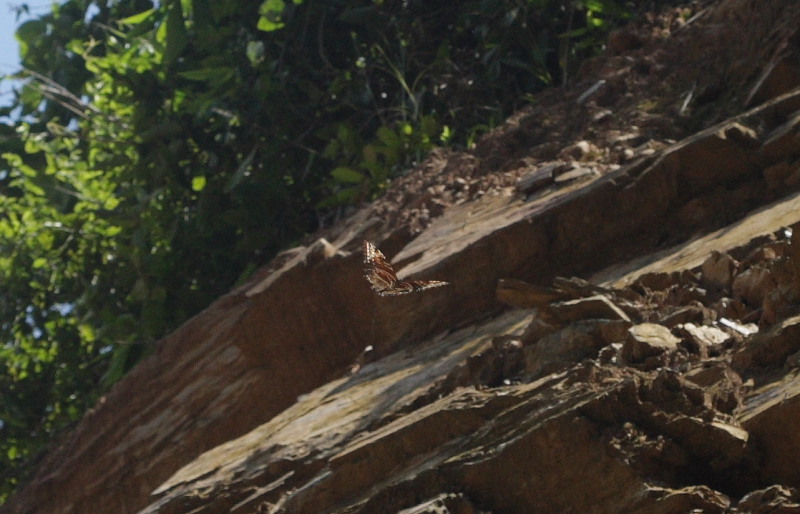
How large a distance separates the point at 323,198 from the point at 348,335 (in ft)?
8.55

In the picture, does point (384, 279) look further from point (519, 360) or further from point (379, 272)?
point (519, 360)

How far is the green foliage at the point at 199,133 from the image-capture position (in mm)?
8172

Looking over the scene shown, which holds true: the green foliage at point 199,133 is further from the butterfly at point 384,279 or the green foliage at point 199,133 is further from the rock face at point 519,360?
the butterfly at point 384,279

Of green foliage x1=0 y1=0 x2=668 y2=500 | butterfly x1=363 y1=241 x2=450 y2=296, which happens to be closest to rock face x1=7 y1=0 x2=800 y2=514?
butterfly x1=363 y1=241 x2=450 y2=296

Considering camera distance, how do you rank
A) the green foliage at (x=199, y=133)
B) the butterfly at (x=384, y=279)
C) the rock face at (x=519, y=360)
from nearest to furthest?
the rock face at (x=519, y=360) < the butterfly at (x=384, y=279) < the green foliage at (x=199, y=133)

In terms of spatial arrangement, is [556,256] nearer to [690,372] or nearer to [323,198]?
[690,372]

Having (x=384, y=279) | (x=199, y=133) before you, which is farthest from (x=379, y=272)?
(x=199, y=133)

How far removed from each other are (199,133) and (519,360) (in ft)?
19.4

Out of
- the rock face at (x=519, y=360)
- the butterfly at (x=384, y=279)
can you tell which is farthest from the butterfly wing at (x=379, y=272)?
the rock face at (x=519, y=360)

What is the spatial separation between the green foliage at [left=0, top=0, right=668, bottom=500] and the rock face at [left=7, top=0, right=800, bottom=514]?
1058 mm

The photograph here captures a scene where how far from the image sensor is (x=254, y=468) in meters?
4.27

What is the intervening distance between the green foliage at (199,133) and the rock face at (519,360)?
106 cm

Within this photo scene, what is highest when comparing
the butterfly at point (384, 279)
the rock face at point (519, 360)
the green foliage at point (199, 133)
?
the green foliage at point (199, 133)

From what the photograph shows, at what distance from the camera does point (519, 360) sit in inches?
157
